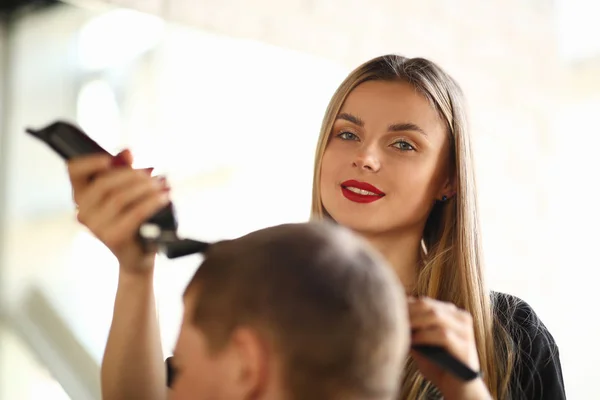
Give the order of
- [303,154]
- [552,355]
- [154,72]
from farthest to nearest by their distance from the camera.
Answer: [303,154]
[154,72]
[552,355]

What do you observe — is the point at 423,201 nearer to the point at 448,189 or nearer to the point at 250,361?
the point at 448,189

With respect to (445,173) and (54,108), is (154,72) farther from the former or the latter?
(445,173)

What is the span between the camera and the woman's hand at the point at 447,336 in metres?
0.66

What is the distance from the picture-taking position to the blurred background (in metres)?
1.14

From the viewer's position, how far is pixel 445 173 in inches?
42.2

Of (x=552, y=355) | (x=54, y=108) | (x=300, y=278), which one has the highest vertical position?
(x=54, y=108)

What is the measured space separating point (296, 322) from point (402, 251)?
497 millimetres

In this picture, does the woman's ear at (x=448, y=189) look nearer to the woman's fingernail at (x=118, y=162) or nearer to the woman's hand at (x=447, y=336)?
the woman's hand at (x=447, y=336)

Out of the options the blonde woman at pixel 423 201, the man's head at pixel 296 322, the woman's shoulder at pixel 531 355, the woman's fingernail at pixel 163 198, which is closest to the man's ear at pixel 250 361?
the man's head at pixel 296 322

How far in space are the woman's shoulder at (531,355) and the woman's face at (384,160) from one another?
0.17 m

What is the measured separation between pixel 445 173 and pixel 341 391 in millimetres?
565

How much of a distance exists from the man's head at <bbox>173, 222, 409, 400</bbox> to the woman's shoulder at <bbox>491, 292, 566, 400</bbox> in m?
0.43

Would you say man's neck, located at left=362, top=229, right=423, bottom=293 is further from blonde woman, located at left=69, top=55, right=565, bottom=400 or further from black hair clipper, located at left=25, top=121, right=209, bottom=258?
black hair clipper, located at left=25, top=121, right=209, bottom=258

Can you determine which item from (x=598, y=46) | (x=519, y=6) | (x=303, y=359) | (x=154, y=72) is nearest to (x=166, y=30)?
(x=154, y=72)
